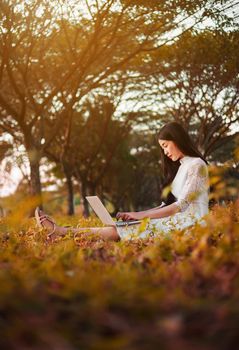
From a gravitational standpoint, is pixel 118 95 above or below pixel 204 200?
above

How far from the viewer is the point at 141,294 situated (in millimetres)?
2104

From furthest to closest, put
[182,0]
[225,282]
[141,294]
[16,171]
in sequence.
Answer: [16,171], [182,0], [225,282], [141,294]

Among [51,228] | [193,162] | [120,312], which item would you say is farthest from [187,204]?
[120,312]

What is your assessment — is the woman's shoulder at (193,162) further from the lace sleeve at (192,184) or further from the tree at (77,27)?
the tree at (77,27)

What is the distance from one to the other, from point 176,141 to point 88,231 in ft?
4.86

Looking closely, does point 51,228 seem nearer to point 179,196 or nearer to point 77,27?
point 179,196

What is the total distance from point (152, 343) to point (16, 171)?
29.8 metres

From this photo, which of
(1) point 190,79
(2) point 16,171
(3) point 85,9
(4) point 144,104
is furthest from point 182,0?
(2) point 16,171

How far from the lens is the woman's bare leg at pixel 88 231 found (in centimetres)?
645

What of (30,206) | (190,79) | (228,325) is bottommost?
(228,325)

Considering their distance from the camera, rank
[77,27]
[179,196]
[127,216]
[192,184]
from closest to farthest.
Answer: [127,216] < [192,184] < [179,196] < [77,27]

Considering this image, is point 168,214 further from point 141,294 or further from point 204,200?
point 141,294

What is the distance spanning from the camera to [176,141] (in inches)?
251

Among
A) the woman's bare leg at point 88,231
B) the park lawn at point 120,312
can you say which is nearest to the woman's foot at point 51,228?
the woman's bare leg at point 88,231
